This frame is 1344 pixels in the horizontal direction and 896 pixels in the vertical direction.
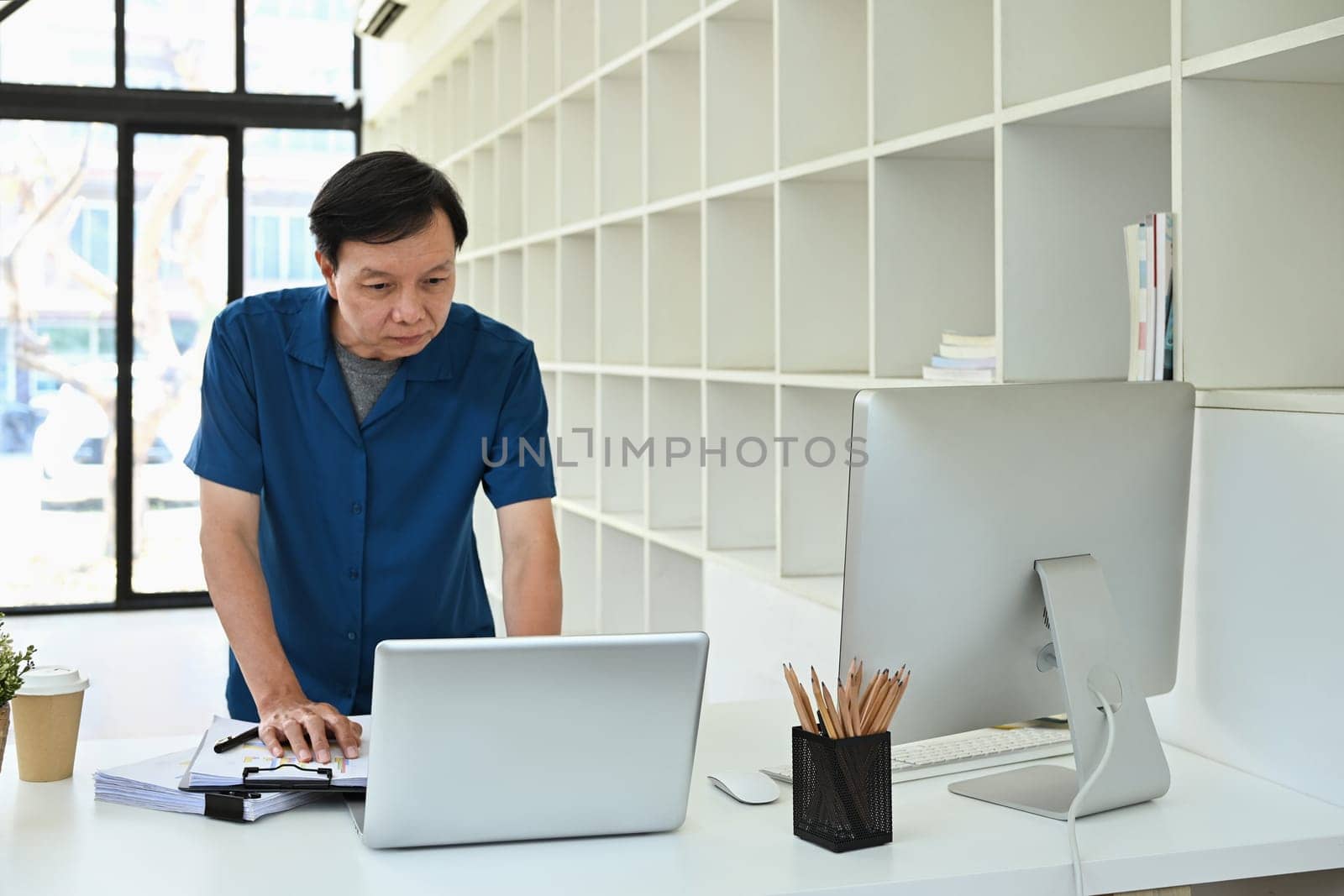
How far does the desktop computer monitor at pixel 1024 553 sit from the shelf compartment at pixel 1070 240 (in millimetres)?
548

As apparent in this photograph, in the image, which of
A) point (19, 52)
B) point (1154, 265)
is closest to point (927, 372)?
point (1154, 265)

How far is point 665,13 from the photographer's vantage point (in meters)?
3.57

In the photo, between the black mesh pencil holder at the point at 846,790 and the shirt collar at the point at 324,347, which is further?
the shirt collar at the point at 324,347

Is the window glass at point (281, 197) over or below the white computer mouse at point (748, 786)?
over

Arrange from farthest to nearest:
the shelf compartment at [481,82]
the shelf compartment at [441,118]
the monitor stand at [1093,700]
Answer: the shelf compartment at [441,118] → the shelf compartment at [481,82] → the monitor stand at [1093,700]

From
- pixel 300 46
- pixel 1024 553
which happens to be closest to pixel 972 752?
pixel 1024 553

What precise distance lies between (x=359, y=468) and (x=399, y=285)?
32cm

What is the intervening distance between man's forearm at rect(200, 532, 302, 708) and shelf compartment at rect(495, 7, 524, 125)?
3282 mm

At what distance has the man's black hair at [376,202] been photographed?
1862 millimetres

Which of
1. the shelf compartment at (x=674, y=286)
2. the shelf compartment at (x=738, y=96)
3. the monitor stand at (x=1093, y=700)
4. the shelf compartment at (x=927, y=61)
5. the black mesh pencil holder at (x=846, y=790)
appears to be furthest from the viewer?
the shelf compartment at (x=674, y=286)

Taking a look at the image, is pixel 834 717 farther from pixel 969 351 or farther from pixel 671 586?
pixel 671 586

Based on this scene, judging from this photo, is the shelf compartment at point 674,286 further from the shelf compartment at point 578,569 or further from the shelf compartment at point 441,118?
the shelf compartment at point 441,118

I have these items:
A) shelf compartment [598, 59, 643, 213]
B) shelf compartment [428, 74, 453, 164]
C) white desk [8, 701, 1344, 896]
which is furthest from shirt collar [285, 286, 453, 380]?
shelf compartment [428, 74, 453, 164]

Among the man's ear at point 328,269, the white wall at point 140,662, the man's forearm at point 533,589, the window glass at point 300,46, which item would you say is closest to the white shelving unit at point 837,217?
the man's forearm at point 533,589
